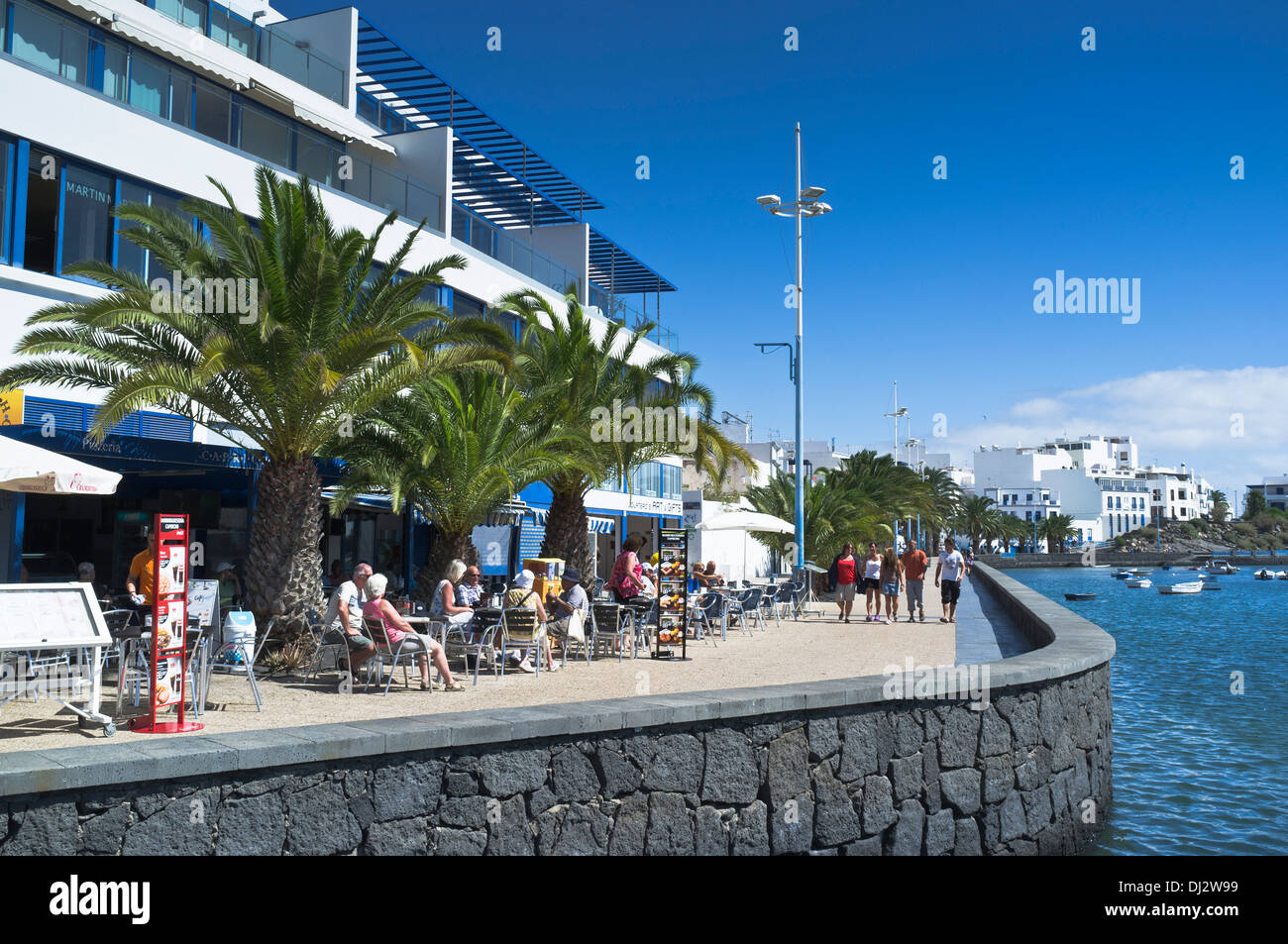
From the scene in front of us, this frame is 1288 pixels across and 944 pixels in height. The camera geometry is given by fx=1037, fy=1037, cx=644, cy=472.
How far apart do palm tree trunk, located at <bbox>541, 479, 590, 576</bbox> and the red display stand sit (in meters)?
11.0

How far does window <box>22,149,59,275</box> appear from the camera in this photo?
A: 14914mm

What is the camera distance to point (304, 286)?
1180 cm

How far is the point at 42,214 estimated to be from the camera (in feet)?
49.4

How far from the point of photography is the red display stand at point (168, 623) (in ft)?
24.0

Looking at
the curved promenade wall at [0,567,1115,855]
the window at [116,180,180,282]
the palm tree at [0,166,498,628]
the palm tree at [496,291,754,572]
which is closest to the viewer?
the curved promenade wall at [0,567,1115,855]

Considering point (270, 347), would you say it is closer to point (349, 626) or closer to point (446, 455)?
point (446, 455)

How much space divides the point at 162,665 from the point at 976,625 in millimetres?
14036

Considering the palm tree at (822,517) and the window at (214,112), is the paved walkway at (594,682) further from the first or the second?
the palm tree at (822,517)

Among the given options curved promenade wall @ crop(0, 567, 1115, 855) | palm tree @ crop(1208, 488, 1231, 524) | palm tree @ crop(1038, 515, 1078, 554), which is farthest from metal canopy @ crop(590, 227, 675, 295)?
palm tree @ crop(1208, 488, 1231, 524)

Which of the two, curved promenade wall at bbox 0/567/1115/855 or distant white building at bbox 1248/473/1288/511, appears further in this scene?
distant white building at bbox 1248/473/1288/511

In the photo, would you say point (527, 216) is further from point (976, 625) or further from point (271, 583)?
point (271, 583)

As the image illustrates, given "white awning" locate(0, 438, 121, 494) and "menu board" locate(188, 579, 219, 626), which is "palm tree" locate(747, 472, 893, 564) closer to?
"menu board" locate(188, 579, 219, 626)

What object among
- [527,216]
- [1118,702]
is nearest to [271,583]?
[1118,702]

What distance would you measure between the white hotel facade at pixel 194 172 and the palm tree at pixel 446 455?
2662mm
